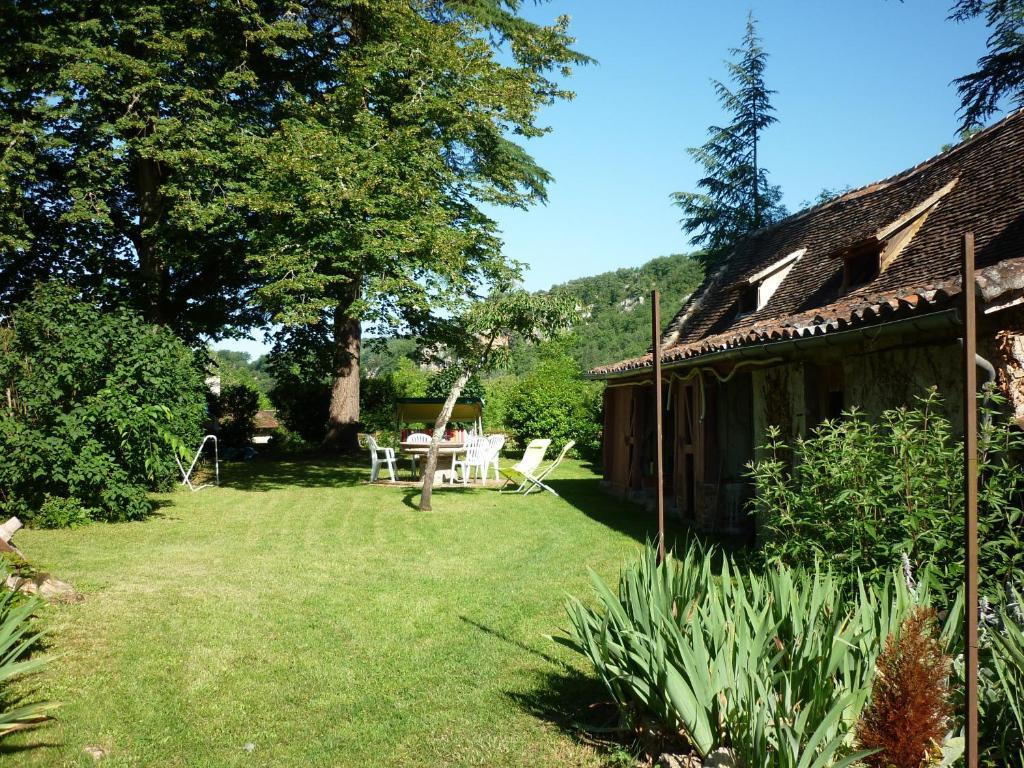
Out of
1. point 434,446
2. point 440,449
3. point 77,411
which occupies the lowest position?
point 440,449

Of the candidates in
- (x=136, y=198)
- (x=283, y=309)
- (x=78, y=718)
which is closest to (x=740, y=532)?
(x=78, y=718)

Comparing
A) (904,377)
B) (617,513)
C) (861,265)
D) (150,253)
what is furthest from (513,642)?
(150,253)

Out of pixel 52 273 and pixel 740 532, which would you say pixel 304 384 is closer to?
pixel 52 273

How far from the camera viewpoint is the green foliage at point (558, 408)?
22.1m

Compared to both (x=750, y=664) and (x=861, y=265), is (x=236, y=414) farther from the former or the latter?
(x=750, y=664)

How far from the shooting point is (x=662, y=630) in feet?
10.8

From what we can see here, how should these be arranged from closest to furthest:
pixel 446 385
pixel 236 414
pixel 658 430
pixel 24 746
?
pixel 24 746 → pixel 658 430 → pixel 446 385 → pixel 236 414

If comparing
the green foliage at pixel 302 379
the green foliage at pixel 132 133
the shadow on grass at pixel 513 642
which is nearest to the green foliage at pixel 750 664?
the shadow on grass at pixel 513 642

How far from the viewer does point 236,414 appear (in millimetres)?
24188

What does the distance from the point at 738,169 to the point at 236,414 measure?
19.8m

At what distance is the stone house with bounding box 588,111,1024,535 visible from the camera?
18.5 ft

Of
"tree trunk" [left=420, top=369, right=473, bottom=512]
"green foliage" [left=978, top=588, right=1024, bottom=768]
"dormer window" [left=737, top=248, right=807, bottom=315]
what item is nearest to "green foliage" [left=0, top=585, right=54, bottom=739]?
"green foliage" [left=978, top=588, right=1024, bottom=768]

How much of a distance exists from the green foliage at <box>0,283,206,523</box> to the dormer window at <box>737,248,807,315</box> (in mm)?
8638

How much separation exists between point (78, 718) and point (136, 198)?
54.5 feet
